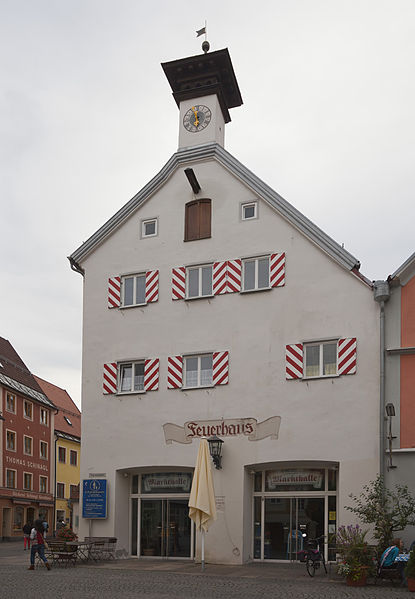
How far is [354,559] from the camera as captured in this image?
1667cm

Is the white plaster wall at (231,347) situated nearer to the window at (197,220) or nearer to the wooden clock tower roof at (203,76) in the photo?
the window at (197,220)

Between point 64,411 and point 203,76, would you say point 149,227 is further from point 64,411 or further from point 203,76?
point 64,411

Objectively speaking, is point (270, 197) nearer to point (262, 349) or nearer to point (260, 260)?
point (260, 260)

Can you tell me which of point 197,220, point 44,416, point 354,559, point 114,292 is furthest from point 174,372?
point 44,416

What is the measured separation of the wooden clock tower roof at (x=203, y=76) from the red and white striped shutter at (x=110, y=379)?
9.43 m

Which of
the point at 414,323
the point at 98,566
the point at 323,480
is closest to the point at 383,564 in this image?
the point at 323,480

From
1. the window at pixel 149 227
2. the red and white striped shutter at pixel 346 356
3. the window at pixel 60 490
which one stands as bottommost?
the window at pixel 60 490

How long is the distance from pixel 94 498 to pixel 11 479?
2323cm

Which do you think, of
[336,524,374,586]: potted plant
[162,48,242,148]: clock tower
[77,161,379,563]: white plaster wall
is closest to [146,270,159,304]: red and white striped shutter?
[77,161,379,563]: white plaster wall

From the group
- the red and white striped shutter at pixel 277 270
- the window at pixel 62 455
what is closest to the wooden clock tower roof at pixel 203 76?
the red and white striped shutter at pixel 277 270

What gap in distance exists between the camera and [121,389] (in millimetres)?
24250

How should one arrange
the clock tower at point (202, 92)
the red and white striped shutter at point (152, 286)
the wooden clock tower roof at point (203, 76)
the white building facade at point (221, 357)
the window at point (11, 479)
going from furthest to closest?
the window at point (11, 479), the wooden clock tower roof at point (203, 76), the clock tower at point (202, 92), the red and white striped shutter at point (152, 286), the white building facade at point (221, 357)

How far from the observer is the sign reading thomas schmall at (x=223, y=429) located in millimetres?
21531

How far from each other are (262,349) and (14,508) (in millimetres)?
28325
